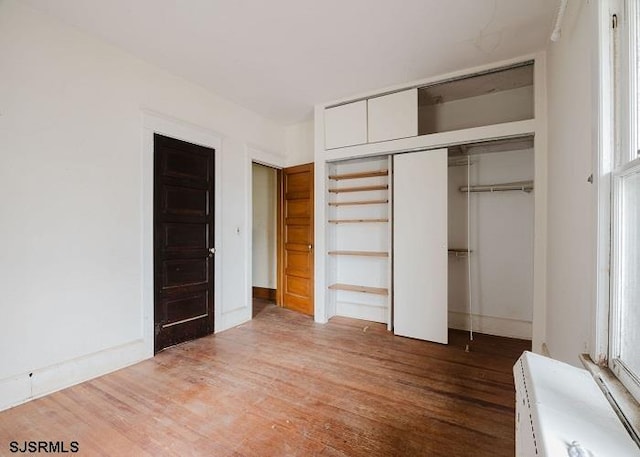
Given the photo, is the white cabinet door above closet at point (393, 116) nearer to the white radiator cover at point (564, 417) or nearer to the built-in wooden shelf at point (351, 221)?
the built-in wooden shelf at point (351, 221)

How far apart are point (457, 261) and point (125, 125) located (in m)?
3.89

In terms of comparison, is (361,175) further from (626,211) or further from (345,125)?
(626,211)

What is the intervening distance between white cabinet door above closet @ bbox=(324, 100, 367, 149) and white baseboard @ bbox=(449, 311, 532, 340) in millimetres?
2484

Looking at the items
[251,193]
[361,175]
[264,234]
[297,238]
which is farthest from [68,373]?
[361,175]

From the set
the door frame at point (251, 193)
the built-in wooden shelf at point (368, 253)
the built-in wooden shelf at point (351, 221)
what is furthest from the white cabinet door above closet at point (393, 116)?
the door frame at point (251, 193)

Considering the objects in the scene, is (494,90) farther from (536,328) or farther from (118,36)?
(118,36)

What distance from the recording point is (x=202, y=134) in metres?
3.24

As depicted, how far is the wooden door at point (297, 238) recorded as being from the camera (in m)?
4.08

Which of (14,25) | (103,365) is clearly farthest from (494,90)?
(103,365)

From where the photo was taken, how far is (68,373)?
2230mm

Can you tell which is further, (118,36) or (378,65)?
(378,65)

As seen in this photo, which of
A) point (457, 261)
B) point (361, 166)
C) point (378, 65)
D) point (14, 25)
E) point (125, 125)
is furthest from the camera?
point (361, 166)

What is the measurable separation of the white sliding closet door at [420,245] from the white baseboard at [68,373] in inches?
107

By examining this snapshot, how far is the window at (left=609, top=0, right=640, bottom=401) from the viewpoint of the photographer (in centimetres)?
96
